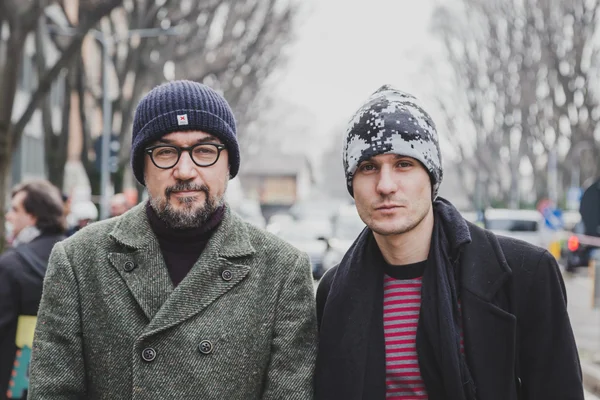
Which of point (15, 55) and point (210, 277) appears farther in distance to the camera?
point (15, 55)

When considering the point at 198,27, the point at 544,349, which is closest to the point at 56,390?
the point at 544,349

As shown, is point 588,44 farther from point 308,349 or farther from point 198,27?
point 308,349

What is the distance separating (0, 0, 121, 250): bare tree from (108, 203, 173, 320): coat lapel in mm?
7555

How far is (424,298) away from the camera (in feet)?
9.59

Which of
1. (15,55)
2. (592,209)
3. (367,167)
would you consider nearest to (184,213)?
(367,167)

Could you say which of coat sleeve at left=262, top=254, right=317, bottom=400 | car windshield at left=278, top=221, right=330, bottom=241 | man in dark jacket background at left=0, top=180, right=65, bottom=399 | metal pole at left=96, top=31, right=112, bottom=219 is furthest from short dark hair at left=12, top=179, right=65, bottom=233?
car windshield at left=278, top=221, right=330, bottom=241

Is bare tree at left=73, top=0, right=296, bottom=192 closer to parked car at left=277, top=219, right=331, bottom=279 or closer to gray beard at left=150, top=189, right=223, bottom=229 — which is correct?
parked car at left=277, top=219, right=331, bottom=279

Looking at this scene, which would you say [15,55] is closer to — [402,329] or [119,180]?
[402,329]

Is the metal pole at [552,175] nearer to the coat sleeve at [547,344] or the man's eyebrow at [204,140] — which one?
the coat sleeve at [547,344]

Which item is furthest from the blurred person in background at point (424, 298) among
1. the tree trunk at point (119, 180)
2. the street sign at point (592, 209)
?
the tree trunk at point (119, 180)

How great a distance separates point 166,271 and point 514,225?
20165mm

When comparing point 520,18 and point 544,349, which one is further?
point 520,18

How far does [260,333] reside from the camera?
114 inches

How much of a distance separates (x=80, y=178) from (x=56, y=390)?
17202 mm
